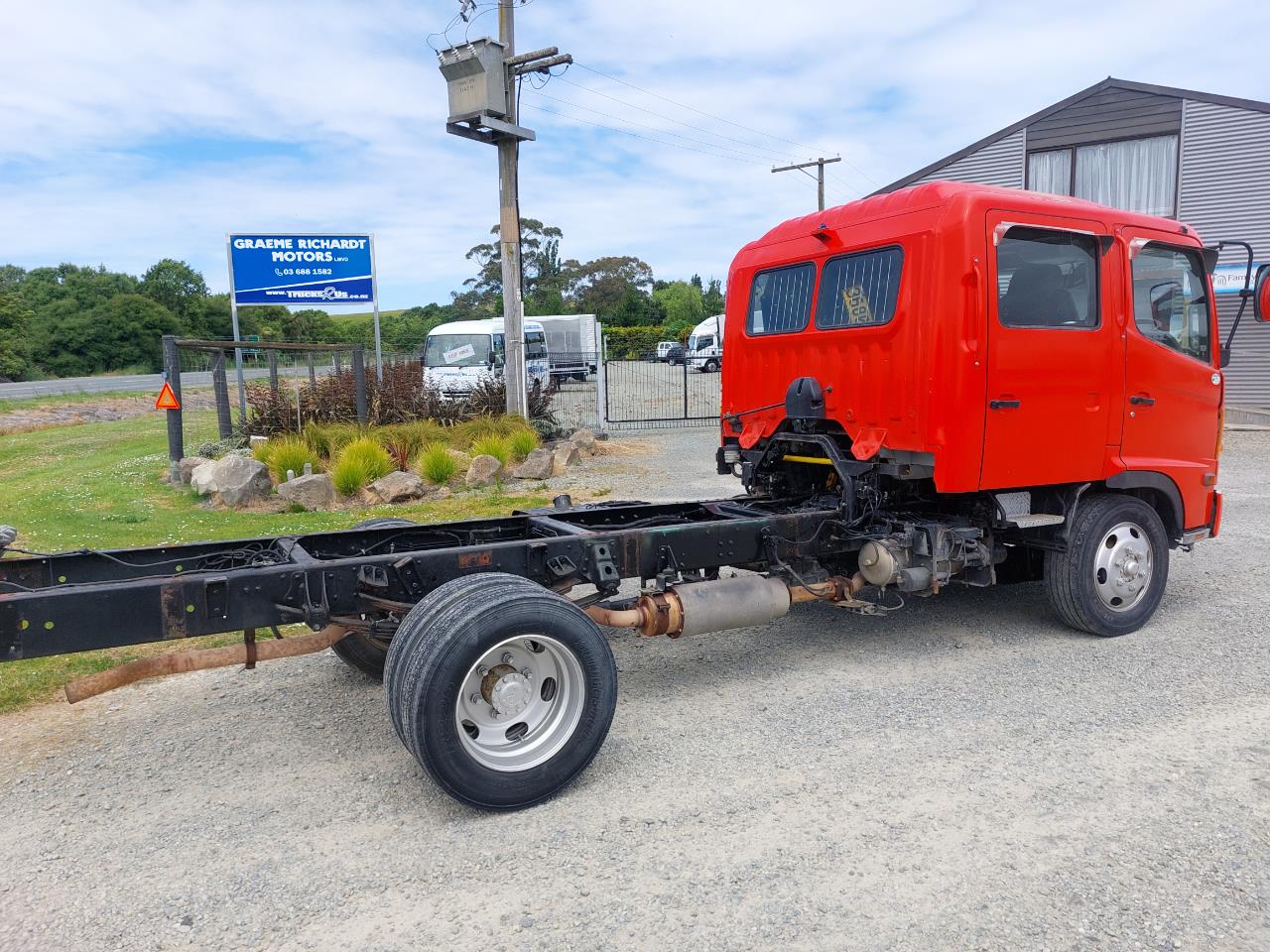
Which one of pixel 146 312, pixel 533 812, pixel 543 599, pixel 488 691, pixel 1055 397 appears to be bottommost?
pixel 533 812

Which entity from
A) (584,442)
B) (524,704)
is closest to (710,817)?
(524,704)

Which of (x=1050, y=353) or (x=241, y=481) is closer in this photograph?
(x=1050, y=353)

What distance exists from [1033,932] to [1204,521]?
4.46 m

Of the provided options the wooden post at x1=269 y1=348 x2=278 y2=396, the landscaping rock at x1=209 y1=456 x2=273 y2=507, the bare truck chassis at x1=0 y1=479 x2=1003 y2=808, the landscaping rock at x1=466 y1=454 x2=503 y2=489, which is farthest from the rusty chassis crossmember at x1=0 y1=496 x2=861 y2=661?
the wooden post at x1=269 y1=348 x2=278 y2=396

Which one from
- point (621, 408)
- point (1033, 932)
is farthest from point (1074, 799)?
point (621, 408)

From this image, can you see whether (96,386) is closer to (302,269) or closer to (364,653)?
(302,269)

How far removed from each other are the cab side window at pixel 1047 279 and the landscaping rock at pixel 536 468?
8.60m

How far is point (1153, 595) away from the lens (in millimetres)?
6109

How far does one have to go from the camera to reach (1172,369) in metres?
6.00

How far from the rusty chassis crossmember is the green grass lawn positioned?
1.32 meters

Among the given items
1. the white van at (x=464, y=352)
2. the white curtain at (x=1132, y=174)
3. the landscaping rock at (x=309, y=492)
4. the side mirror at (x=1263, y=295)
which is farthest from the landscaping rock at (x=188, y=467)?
the white curtain at (x=1132, y=174)

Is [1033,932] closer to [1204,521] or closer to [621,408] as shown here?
[1204,521]

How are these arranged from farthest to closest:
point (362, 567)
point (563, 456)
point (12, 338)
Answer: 1. point (12, 338)
2. point (563, 456)
3. point (362, 567)

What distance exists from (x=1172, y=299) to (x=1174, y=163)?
17.5 metres
